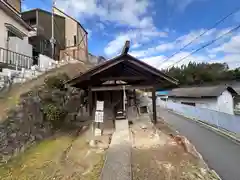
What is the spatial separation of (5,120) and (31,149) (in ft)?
3.93

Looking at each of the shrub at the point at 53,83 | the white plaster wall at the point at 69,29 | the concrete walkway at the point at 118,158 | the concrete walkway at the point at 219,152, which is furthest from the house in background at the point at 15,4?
the concrete walkway at the point at 219,152

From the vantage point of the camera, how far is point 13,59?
35.3 feet

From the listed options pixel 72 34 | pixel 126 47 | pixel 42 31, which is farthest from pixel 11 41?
pixel 72 34

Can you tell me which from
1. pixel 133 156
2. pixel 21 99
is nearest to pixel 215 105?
pixel 133 156

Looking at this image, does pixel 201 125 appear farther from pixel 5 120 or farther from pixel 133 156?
pixel 5 120

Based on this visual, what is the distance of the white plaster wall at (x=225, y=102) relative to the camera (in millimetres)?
19748

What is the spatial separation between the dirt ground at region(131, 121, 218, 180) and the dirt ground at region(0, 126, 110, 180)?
1.03 meters

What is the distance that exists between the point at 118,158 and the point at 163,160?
47.3 inches

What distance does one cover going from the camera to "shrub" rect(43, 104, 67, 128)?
694cm

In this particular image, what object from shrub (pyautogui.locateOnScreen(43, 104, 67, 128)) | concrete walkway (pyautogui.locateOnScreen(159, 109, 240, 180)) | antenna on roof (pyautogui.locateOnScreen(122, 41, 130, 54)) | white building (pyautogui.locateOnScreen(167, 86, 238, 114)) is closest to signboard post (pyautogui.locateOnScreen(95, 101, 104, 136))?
shrub (pyautogui.locateOnScreen(43, 104, 67, 128))

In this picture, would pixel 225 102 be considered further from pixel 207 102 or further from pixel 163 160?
pixel 163 160

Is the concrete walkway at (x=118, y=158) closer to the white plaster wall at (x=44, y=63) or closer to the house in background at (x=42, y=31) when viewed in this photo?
the white plaster wall at (x=44, y=63)

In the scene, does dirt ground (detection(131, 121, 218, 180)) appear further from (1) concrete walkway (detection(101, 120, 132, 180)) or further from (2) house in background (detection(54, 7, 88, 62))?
(2) house in background (detection(54, 7, 88, 62))

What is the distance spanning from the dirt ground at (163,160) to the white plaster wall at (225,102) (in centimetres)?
1550
